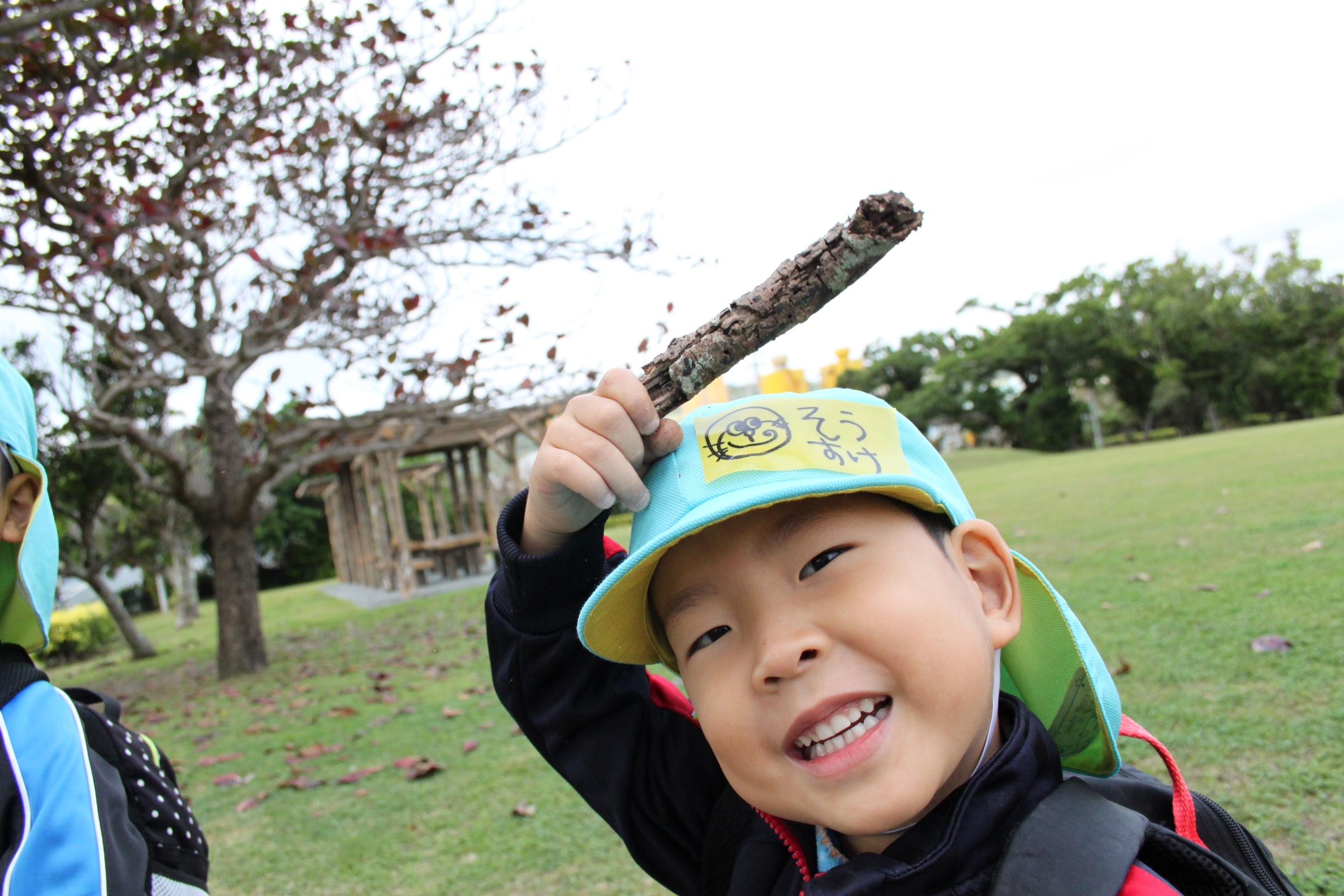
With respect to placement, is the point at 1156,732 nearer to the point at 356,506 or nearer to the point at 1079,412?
the point at 356,506

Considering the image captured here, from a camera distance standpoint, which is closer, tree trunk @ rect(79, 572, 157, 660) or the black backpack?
the black backpack

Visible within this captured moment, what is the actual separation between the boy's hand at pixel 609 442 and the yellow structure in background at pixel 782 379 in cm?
1994

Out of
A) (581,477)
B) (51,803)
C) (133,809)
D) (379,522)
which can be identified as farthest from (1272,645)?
(379,522)

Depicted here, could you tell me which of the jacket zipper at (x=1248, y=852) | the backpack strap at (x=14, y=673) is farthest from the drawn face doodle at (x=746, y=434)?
the backpack strap at (x=14, y=673)

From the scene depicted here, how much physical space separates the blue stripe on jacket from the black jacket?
2.26 ft

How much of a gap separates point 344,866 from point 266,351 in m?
5.10

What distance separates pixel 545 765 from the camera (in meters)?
4.04

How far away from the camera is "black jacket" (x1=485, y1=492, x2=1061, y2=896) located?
1524 millimetres

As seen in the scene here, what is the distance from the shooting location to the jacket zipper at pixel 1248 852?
1.28 m

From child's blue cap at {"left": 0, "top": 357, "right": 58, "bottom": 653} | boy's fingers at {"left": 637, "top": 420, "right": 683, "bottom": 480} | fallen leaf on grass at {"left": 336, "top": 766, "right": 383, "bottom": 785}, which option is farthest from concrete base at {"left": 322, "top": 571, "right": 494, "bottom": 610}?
boy's fingers at {"left": 637, "top": 420, "right": 683, "bottom": 480}

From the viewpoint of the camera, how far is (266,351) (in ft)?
24.0

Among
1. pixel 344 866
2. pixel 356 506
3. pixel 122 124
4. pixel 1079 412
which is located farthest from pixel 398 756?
pixel 1079 412

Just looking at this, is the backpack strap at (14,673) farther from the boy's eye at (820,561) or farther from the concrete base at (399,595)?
the concrete base at (399,595)

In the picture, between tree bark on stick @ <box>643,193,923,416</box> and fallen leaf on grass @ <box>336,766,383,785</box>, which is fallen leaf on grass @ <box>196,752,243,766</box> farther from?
tree bark on stick @ <box>643,193,923,416</box>
